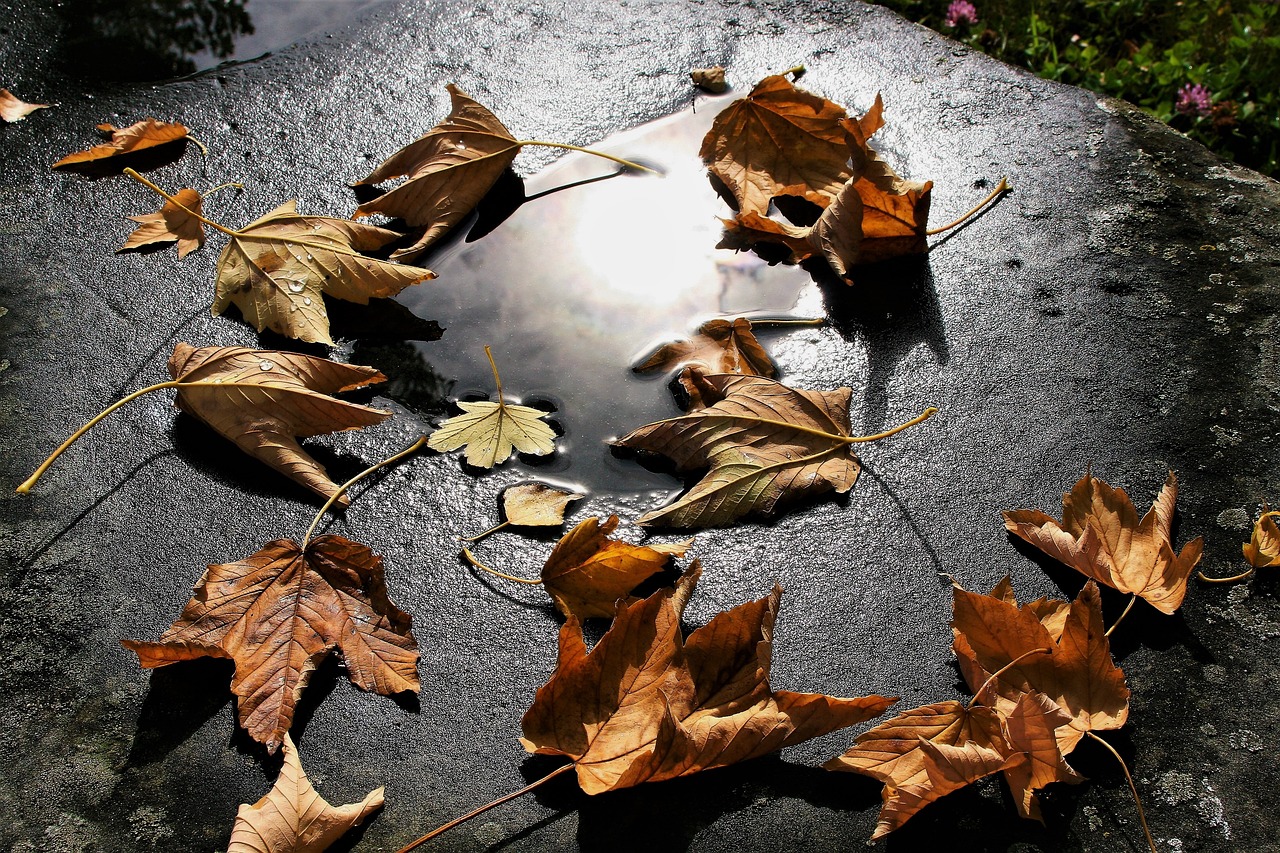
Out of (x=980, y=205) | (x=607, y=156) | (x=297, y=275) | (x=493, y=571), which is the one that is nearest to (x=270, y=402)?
(x=297, y=275)

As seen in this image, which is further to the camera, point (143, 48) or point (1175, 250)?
point (143, 48)

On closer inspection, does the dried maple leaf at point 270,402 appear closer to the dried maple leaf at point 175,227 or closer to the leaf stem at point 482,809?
the dried maple leaf at point 175,227

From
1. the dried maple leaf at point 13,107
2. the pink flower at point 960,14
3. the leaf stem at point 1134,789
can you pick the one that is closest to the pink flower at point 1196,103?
the pink flower at point 960,14

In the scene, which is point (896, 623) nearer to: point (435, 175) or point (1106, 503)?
point (1106, 503)

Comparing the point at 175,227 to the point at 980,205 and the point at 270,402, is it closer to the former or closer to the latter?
the point at 270,402

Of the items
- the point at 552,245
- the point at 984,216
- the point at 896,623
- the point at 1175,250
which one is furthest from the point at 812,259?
the point at 896,623

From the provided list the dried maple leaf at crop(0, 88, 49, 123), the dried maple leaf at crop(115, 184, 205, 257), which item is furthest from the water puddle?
the dried maple leaf at crop(0, 88, 49, 123)
